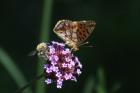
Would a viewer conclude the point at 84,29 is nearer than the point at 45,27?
Yes

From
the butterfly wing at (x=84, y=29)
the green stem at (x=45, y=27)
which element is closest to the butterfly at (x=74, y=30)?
the butterfly wing at (x=84, y=29)

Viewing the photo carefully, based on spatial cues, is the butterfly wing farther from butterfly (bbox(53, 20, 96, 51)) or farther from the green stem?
the green stem

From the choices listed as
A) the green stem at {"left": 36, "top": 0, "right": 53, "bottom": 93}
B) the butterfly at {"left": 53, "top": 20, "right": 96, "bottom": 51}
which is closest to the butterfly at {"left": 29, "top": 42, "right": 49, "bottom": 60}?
the butterfly at {"left": 53, "top": 20, "right": 96, "bottom": 51}

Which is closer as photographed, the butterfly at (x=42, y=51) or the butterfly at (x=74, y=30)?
the butterfly at (x=42, y=51)

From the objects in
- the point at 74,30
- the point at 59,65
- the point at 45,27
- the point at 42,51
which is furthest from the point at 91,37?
the point at 59,65

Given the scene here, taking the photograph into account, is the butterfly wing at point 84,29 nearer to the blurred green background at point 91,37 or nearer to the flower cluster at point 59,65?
the flower cluster at point 59,65

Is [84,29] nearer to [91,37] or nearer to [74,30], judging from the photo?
[74,30]
